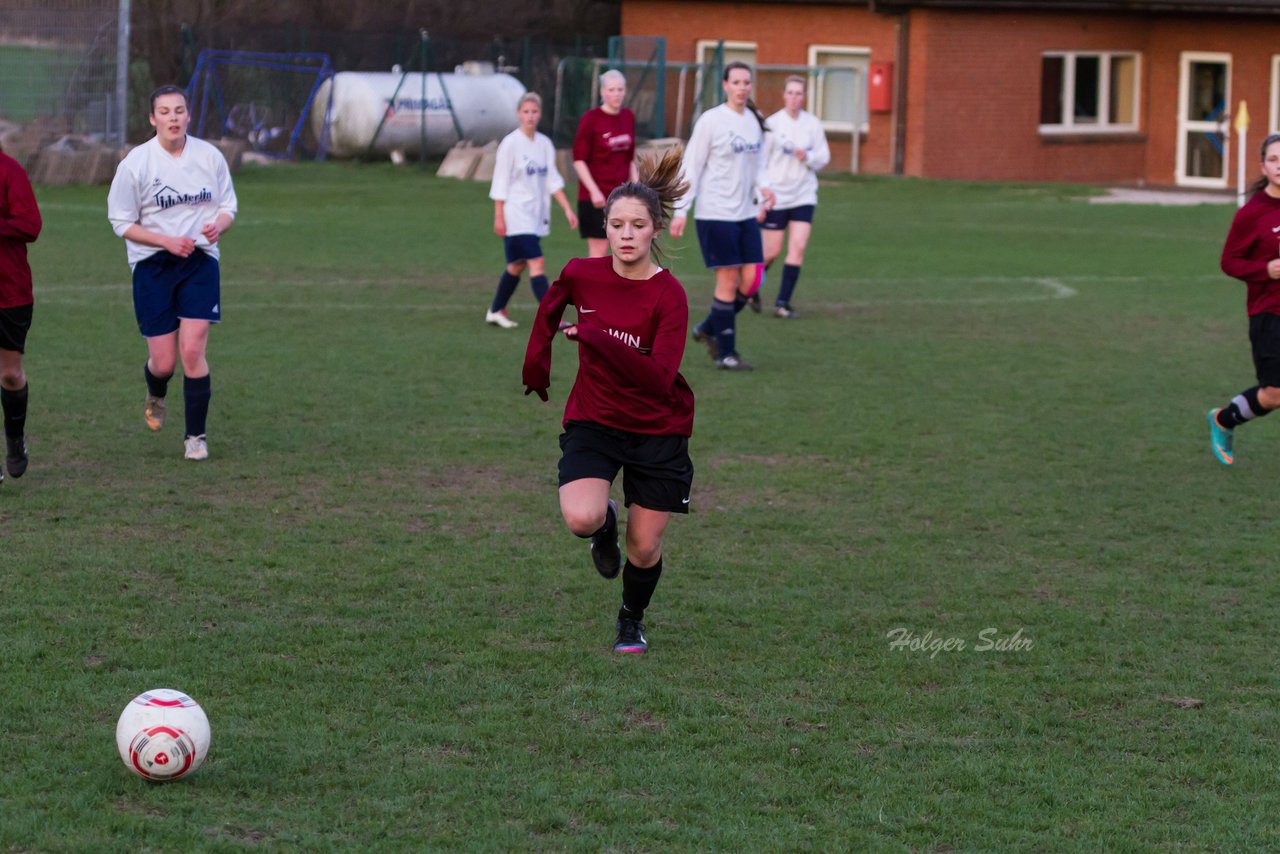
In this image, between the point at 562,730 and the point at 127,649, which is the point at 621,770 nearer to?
the point at 562,730

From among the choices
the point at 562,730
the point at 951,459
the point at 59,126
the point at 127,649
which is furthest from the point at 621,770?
the point at 59,126

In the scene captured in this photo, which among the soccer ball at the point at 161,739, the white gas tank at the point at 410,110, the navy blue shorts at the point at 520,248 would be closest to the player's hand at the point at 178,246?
the soccer ball at the point at 161,739

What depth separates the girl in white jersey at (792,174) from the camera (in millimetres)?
14492

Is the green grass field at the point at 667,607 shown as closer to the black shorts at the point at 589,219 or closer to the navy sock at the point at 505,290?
the navy sock at the point at 505,290

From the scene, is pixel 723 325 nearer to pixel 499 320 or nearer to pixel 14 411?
pixel 499 320

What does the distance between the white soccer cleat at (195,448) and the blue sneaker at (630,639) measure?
368 cm

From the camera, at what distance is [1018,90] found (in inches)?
1287

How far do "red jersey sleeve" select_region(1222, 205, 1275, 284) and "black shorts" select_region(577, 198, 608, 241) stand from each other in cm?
637

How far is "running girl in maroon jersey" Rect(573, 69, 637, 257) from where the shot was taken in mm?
13516

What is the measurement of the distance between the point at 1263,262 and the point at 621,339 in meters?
4.27

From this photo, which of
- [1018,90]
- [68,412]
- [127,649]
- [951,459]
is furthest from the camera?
[1018,90]

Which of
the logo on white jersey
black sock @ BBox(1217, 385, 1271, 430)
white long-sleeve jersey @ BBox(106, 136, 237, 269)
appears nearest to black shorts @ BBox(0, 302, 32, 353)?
white long-sleeve jersey @ BBox(106, 136, 237, 269)

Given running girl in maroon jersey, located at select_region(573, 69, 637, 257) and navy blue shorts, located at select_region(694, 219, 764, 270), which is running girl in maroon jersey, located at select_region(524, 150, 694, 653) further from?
running girl in maroon jersey, located at select_region(573, 69, 637, 257)

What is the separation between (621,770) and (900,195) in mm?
24939
